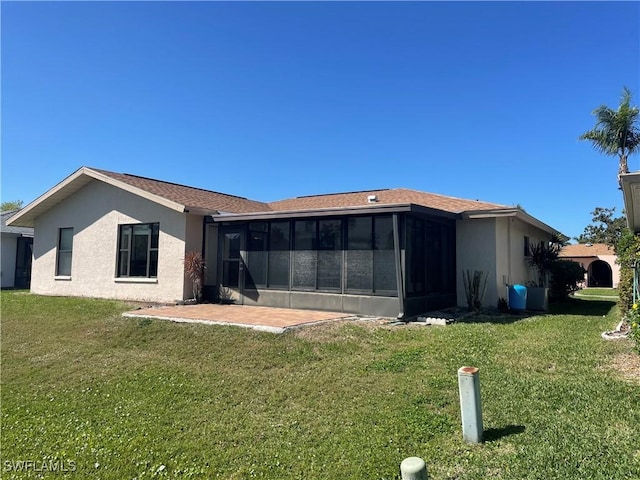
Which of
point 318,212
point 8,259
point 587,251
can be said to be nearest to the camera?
point 318,212

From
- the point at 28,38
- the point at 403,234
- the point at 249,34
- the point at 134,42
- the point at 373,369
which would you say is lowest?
the point at 373,369

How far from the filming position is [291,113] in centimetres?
2009

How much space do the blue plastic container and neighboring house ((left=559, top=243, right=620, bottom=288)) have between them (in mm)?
28649

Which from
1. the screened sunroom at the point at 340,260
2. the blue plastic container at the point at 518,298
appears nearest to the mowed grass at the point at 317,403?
the screened sunroom at the point at 340,260

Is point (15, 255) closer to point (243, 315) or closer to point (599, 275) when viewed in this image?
point (243, 315)

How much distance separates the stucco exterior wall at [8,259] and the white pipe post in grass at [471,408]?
24923 millimetres

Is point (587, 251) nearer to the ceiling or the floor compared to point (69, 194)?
nearer to the floor

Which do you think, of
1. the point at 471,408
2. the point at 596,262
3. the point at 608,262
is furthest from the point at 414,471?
the point at 596,262

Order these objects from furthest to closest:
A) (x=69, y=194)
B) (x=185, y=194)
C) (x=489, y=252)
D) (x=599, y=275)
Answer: (x=599, y=275)
(x=69, y=194)
(x=185, y=194)
(x=489, y=252)

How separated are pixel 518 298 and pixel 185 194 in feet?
40.8

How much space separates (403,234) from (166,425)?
23.3 ft

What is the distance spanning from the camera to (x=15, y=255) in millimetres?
22172

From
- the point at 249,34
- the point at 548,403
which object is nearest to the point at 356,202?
the point at 249,34

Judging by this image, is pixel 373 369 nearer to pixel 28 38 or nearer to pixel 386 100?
pixel 28 38
